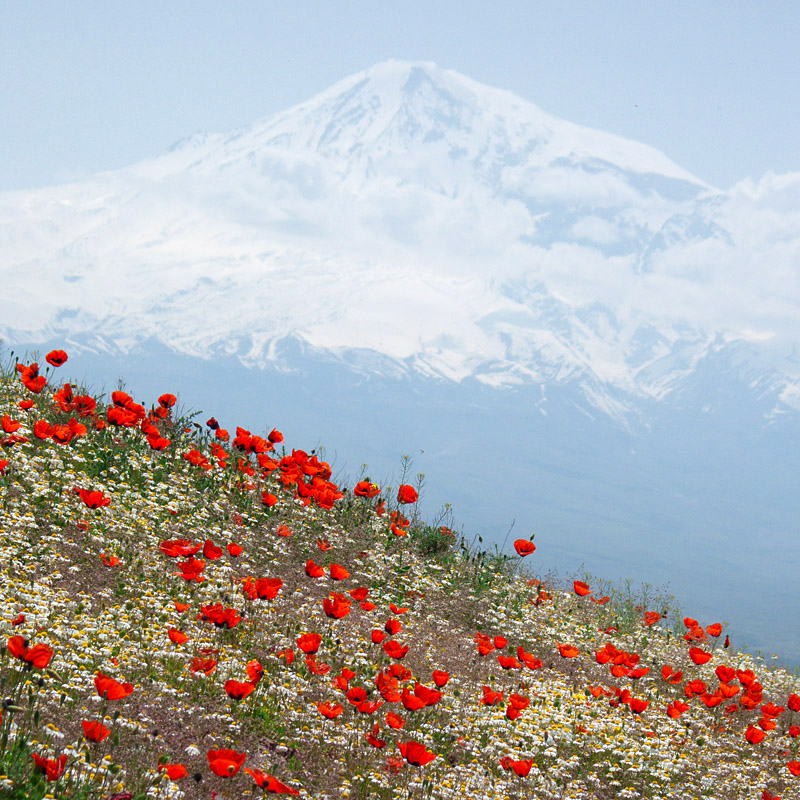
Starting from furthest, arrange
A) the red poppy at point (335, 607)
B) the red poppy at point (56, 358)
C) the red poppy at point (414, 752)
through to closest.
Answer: the red poppy at point (56, 358)
the red poppy at point (335, 607)
the red poppy at point (414, 752)

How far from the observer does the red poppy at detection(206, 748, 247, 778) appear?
501cm

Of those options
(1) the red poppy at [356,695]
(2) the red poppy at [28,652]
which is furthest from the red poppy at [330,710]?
(2) the red poppy at [28,652]

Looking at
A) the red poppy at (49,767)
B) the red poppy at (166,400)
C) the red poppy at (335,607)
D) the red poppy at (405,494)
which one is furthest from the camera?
the red poppy at (166,400)

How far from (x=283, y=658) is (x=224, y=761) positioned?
3543 millimetres

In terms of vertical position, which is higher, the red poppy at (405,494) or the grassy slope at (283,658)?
the red poppy at (405,494)

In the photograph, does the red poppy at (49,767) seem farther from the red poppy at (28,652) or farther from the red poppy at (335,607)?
the red poppy at (335,607)

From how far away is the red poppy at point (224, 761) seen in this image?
5.01 m

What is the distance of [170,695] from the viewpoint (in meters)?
7.26

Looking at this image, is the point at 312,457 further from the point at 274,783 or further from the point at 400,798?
the point at 274,783

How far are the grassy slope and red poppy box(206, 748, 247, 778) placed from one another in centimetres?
53

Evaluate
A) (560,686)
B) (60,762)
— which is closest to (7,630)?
(60,762)

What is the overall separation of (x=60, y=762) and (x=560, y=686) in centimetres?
640

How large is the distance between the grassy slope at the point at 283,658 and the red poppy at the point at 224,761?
527mm

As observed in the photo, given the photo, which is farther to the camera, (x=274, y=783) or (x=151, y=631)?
(x=151, y=631)
